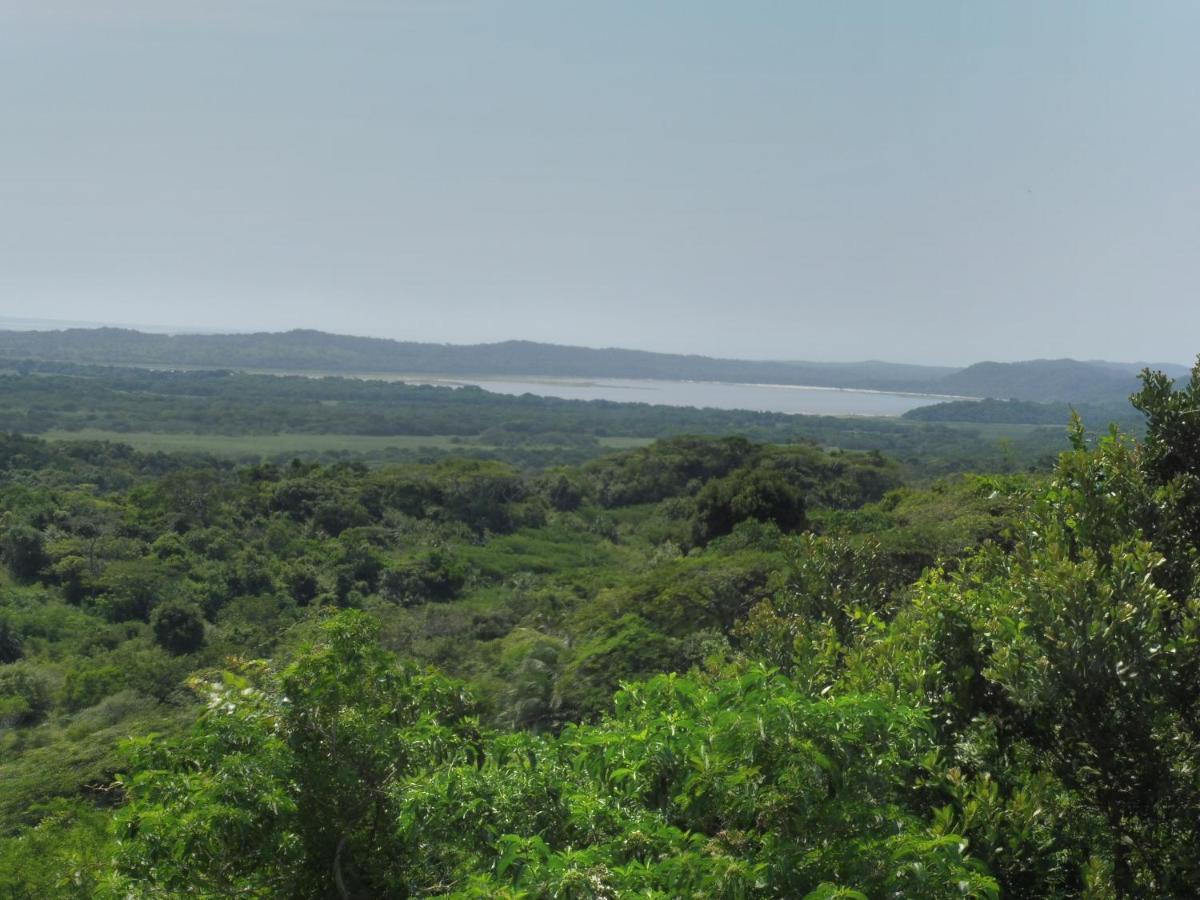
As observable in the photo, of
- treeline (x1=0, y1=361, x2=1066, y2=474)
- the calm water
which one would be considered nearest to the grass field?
treeline (x1=0, y1=361, x2=1066, y2=474)

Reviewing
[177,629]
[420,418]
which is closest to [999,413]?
[420,418]

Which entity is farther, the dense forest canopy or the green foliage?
the green foliage

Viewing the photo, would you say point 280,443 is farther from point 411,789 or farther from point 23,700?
point 411,789

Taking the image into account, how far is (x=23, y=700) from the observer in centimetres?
2025

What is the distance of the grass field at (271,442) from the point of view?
243 feet

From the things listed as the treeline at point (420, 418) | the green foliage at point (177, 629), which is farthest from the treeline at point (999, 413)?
the green foliage at point (177, 629)

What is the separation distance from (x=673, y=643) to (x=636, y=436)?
8508 centimetres

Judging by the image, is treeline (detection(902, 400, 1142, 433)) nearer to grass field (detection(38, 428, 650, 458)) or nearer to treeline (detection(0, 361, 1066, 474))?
treeline (detection(0, 361, 1066, 474))

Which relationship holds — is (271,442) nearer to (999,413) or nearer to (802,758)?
(802,758)

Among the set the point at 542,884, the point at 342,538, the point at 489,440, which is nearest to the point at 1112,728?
the point at 542,884

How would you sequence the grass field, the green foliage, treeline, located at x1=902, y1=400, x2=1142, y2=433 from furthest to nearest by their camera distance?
1. treeline, located at x1=902, y1=400, x2=1142, y2=433
2. the grass field
3. the green foliage

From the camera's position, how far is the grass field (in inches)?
2913

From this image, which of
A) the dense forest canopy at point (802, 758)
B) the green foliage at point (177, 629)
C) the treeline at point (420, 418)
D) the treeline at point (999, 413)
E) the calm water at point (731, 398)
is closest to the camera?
the dense forest canopy at point (802, 758)

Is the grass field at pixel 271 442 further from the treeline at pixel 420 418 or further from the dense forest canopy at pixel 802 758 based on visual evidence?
the dense forest canopy at pixel 802 758
